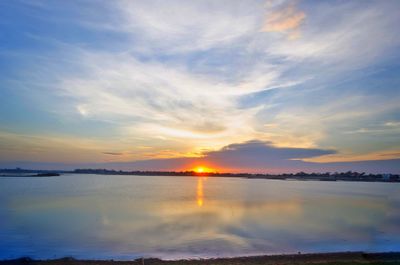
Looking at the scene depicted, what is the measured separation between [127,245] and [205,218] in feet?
48.7

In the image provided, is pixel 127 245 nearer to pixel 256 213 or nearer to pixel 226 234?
pixel 226 234

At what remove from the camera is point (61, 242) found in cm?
2312

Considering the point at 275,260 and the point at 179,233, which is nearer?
the point at 275,260

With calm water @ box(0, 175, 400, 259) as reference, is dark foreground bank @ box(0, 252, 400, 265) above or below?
above

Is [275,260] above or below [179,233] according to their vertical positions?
above

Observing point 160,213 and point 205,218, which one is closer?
point 205,218

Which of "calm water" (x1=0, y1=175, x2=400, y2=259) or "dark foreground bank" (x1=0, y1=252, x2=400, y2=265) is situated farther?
"calm water" (x1=0, y1=175, x2=400, y2=259)

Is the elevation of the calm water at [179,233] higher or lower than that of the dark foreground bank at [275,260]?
lower

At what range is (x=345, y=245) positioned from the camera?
→ 2341cm

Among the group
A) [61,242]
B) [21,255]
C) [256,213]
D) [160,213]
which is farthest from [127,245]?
[256,213]

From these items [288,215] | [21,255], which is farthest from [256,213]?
[21,255]

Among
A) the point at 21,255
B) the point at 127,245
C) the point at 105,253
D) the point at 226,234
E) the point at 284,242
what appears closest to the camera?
the point at 21,255

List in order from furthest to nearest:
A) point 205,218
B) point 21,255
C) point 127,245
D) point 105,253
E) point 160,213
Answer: point 160,213 → point 205,218 → point 127,245 → point 105,253 → point 21,255

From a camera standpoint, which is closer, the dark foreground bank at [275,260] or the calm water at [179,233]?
the dark foreground bank at [275,260]
